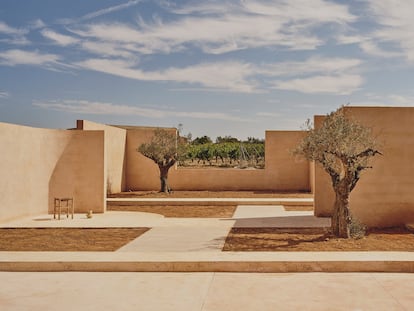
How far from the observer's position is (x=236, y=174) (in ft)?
78.6

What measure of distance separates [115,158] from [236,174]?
614cm

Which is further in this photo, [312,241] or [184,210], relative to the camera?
[184,210]

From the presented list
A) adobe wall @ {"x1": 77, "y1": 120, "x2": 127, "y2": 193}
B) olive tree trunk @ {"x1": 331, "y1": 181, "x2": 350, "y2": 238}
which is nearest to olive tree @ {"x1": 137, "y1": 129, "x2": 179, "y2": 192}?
adobe wall @ {"x1": 77, "y1": 120, "x2": 127, "y2": 193}

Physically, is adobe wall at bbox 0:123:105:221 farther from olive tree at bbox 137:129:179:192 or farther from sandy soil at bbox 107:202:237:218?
olive tree at bbox 137:129:179:192

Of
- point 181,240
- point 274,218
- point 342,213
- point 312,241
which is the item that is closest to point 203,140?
point 274,218

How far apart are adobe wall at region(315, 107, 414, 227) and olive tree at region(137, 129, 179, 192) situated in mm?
11417

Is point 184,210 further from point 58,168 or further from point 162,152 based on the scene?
point 162,152

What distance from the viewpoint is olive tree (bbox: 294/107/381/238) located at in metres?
9.97
